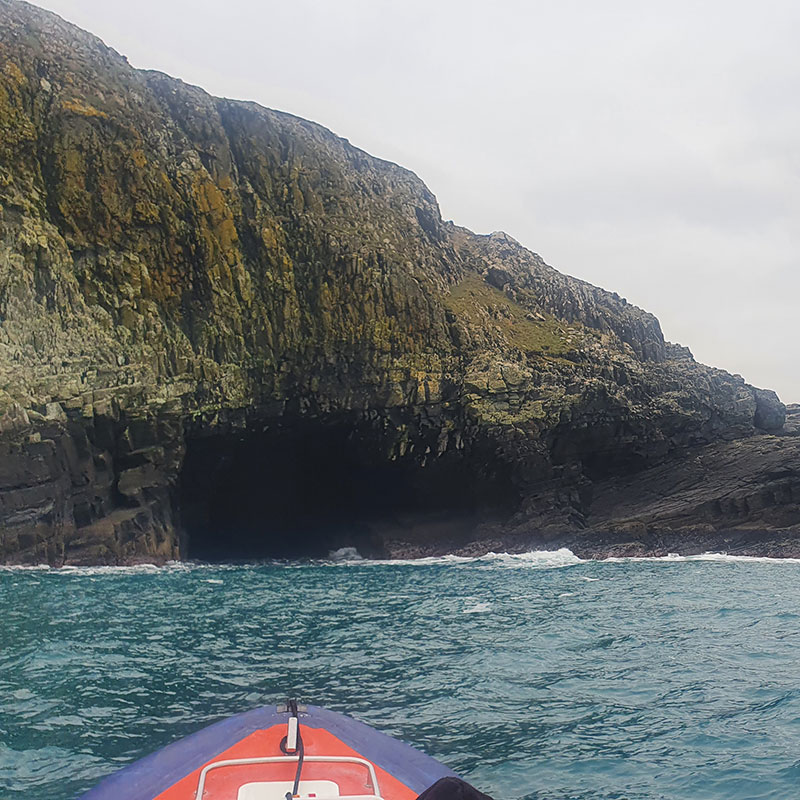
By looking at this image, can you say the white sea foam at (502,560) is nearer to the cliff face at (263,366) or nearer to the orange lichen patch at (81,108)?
the cliff face at (263,366)

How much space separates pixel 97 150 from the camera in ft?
120

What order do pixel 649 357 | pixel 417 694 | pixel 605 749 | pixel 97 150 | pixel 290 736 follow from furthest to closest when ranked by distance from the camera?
pixel 649 357 → pixel 97 150 → pixel 417 694 → pixel 605 749 → pixel 290 736

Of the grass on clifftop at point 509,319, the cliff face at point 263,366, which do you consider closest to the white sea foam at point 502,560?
the cliff face at point 263,366

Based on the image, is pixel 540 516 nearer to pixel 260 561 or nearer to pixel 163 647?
pixel 260 561

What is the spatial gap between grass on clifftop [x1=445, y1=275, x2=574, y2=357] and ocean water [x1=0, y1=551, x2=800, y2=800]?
2019 centimetres

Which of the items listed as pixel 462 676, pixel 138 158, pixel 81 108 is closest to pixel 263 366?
pixel 138 158

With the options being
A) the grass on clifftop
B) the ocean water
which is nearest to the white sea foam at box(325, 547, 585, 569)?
the ocean water

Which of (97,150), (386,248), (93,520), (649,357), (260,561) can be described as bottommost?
(260,561)

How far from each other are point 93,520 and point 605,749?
91.1 feet

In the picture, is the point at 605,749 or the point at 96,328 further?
the point at 96,328

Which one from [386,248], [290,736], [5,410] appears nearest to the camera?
[290,736]

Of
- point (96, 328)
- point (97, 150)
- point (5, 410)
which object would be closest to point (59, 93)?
point (97, 150)

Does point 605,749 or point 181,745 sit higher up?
point 181,745

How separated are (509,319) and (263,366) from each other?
15.3 metres
